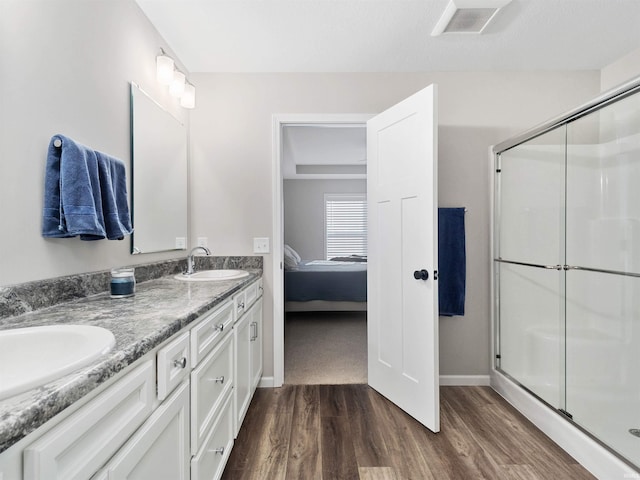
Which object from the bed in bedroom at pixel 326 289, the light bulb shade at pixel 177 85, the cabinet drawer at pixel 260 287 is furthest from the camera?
the bed in bedroom at pixel 326 289

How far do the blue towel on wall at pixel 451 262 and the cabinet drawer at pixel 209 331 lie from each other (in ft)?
5.27

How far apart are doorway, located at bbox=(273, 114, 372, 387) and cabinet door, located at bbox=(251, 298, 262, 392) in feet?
0.46

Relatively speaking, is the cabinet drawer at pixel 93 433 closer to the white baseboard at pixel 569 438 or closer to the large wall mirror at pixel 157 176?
the large wall mirror at pixel 157 176

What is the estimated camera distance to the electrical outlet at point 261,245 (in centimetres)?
242

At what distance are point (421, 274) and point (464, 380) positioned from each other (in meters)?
1.15

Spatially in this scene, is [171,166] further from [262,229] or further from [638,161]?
[638,161]

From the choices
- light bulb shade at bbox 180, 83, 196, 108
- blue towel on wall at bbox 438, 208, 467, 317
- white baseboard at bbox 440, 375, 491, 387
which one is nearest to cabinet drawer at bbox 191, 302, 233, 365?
light bulb shade at bbox 180, 83, 196, 108

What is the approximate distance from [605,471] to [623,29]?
2.49 metres

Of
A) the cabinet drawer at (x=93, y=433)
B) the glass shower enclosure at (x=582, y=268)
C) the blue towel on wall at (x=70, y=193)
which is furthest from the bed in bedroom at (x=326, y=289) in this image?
the cabinet drawer at (x=93, y=433)

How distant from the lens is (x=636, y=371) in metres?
1.65

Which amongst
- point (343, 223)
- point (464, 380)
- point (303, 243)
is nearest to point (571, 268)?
point (464, 380)

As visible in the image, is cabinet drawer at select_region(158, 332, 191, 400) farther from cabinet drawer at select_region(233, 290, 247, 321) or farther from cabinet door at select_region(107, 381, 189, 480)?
cabinet drawer at select_region(233, 290, 247, 321)

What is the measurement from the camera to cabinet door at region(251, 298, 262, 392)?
2066 millimetres

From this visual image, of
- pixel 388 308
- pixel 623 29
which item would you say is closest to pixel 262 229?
pixel 388 308
